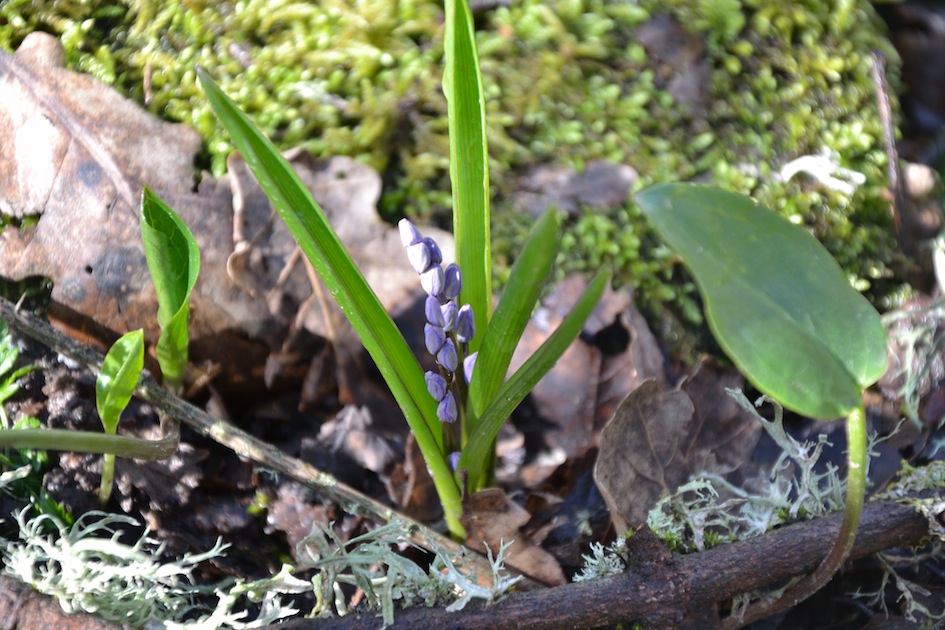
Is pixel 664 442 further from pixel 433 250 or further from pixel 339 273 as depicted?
pixel 339 273

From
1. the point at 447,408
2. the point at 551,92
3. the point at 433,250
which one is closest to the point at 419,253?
the point at 433,250

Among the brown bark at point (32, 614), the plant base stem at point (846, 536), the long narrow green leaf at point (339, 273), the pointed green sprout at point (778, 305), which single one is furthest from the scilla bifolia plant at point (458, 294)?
the brown bark at point (32, 614)

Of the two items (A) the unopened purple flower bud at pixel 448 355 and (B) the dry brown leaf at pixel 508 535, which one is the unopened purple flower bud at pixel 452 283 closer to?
(A) the unopened purple flower bud at pixel 448 355

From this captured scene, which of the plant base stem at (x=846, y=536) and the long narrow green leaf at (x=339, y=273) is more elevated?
the long narrow green leaf at (x=339, y=273)

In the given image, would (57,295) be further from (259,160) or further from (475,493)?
(475,493)

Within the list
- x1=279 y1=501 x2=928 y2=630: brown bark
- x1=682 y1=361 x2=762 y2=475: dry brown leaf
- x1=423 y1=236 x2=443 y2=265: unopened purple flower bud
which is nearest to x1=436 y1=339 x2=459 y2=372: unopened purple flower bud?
x1=423 y1=236 x2=443 y2=265: unopened purple flower bud

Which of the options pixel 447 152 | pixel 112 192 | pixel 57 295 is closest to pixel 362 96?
pixel 447 152
